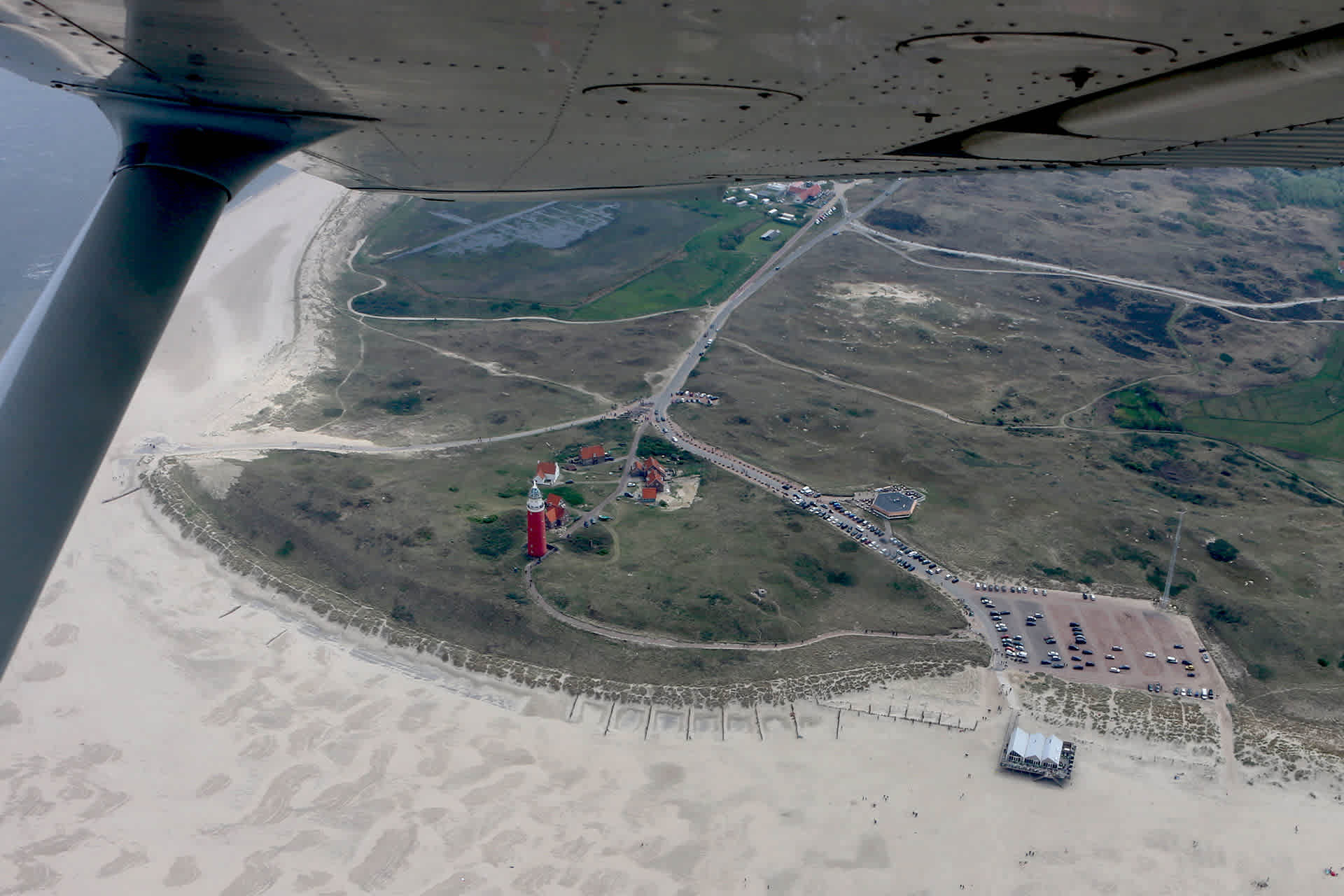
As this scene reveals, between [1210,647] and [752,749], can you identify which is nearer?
[752,749]

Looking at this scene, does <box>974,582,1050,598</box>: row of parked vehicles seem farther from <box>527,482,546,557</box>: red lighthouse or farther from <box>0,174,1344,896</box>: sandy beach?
<box>527,482,546,557</box>: red lighthouse

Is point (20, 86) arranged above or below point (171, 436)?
above

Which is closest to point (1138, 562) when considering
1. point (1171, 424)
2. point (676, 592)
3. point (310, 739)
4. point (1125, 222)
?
point (1171, 424)

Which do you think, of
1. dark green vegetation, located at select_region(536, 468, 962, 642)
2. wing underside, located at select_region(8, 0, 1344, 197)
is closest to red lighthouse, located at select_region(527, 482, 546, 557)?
dark green vegetation, located at select_region(536, 468, 962, 642)

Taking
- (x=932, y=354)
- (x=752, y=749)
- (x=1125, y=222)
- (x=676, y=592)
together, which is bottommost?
(x=752, y=749)

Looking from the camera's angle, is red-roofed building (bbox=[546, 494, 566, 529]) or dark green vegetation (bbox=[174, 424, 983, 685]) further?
red-roofed building (bbox=[546, 494, 566, 529])

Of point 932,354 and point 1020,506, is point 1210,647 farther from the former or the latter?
point 932,354

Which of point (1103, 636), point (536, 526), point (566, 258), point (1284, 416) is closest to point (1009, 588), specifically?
point (1103, 636)

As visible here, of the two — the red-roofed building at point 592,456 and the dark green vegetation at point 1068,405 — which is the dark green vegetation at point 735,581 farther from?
the red-roofed building at point 592,456
